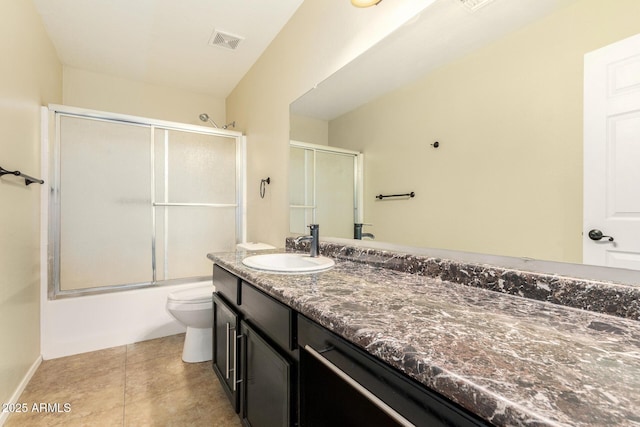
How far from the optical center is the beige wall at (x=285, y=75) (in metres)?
1.43

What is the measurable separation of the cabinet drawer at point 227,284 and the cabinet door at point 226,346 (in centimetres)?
6

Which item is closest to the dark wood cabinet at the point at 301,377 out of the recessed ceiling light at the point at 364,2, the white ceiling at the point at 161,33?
the recessed ceiling light at the point at 364,2

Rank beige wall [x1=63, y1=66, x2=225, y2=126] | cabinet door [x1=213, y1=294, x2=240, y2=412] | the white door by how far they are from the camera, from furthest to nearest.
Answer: beige wall [x1=63, y1=66, x2=225, y2=126]
cabinet door [x1=213, y1=294, x2=240, y2=412]
the white door

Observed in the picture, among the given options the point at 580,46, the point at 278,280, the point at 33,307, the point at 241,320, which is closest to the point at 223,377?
the point at 241,320

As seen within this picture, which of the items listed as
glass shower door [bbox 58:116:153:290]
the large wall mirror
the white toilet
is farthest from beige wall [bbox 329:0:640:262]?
glass shower door [bbox 58:116:153:290]

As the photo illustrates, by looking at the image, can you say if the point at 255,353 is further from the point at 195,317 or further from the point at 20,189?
the point at 20,189

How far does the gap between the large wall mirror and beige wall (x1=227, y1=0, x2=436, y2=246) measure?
144mm

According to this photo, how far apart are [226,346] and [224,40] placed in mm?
2281

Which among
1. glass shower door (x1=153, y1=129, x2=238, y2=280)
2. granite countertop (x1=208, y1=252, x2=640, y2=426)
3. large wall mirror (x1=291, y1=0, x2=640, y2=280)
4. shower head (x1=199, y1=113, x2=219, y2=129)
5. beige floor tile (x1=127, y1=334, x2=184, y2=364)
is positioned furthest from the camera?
shower head (x1=199, y1=113, x2=219, y2=129)

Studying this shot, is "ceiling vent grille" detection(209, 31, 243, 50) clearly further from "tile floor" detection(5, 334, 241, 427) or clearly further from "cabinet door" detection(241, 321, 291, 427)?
"tile floor" detection(5, 334, 241, 427)

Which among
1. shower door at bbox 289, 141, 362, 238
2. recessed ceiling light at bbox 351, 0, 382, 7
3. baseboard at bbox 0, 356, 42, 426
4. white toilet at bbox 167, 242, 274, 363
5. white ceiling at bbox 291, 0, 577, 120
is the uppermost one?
recessed ceiling light at bbox 351, 0, 382, 7

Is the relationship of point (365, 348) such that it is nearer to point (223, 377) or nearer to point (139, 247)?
point (223, 377)

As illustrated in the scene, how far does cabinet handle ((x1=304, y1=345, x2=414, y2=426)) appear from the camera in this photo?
1.72ft

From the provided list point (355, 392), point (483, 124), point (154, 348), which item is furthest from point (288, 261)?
point (154, 348)
